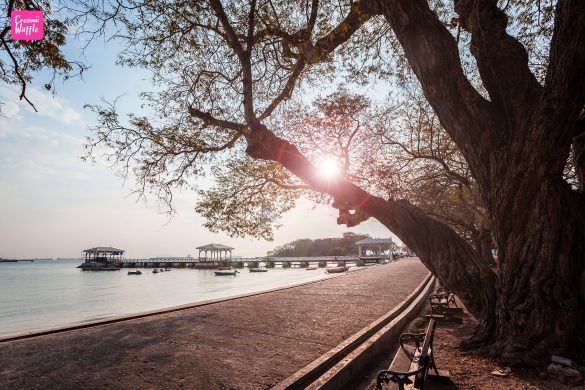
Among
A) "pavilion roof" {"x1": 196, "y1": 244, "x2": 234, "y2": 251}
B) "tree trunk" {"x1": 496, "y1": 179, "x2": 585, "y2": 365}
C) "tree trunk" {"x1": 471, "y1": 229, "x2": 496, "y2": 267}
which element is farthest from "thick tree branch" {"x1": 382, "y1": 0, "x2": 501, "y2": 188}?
"pavilion roof" {"x1": 196, "y1": 244, "x2": 234, "y2": 251}

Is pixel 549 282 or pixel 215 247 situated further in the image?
pixel 215 247

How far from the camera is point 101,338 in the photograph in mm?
6383

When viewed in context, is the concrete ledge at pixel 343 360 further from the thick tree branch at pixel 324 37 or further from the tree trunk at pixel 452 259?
the thick tree branch at pixel 324 37

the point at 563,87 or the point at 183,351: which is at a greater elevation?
the point at 563,87

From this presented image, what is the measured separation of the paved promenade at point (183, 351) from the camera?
14.1 ft

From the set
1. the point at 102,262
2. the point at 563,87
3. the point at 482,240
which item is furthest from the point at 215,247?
the point at 563,87

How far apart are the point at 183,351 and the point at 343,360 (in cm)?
289

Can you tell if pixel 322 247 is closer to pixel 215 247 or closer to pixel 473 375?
pixel 215 247

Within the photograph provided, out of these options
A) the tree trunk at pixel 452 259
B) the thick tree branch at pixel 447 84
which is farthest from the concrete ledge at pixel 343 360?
the thick tree branch at pixel 447 84

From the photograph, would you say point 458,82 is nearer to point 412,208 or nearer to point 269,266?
point 412,208

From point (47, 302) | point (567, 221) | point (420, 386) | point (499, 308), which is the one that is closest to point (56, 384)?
point (420, 386)

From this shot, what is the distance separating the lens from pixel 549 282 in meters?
4.97

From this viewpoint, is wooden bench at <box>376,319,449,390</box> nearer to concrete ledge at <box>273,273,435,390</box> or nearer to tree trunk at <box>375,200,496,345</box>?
concrete ledge at <box>273,273,435,390</box>

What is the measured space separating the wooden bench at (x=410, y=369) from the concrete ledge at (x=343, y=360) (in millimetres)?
702
